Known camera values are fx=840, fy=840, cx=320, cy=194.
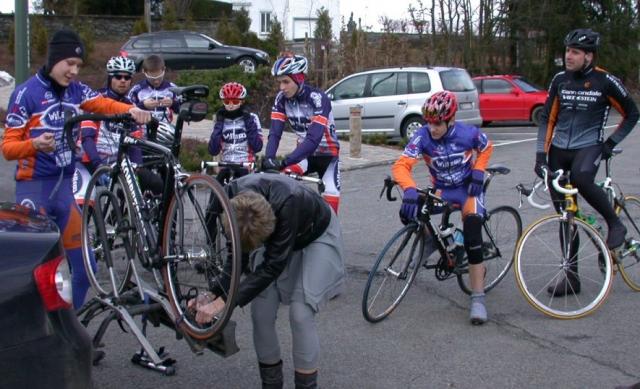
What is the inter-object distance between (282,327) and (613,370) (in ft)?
7.09

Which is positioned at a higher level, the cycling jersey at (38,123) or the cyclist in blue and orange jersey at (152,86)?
the cyclist in blue and orange jersey at (152,86)

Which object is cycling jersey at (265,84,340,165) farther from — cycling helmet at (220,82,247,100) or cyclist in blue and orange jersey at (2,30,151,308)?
cyclist in blue and orange jersey at (2,30,151,308)

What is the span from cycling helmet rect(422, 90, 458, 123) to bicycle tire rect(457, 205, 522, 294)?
3.33 feet

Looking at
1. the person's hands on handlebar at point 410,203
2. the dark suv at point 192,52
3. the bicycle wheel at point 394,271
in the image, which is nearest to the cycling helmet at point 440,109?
the person's hands on handlebar at point 410,203

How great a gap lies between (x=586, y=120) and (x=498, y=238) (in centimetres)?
117

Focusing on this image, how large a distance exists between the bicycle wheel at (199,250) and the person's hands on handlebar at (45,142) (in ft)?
2.77

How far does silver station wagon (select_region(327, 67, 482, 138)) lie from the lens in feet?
57.5

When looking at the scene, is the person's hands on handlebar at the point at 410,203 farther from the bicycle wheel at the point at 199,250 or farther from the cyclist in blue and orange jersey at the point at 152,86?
the cyclist in blue and orange jersey at the point at 152,86

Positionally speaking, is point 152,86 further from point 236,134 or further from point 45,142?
point 45,142

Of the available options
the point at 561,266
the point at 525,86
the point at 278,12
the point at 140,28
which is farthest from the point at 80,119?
the point at 278,12

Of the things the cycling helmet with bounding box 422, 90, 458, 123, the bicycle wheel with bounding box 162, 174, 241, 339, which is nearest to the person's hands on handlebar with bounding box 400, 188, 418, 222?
the cycling helmet with bounding box 422, 90, 458, 123

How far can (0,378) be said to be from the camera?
300 cm

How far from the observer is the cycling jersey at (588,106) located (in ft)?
20.1

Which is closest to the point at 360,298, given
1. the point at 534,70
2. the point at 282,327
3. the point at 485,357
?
the point at 282,327
